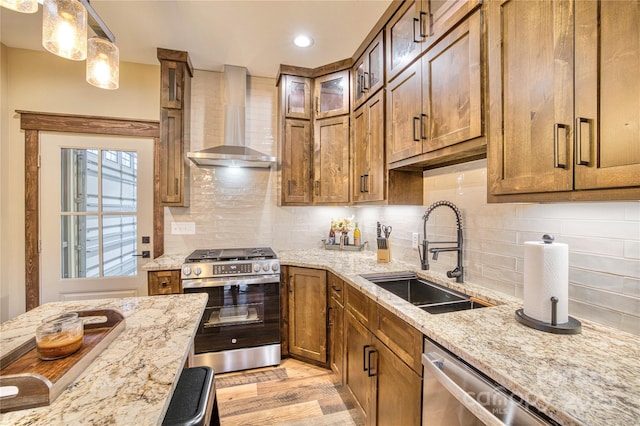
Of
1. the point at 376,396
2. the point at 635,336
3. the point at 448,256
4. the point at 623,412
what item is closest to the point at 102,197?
the point at 376,396

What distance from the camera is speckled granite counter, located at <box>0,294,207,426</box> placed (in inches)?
24.3

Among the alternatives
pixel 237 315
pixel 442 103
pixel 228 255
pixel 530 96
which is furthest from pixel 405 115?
pixel 237 315

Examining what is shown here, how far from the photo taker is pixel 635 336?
0.99 metres

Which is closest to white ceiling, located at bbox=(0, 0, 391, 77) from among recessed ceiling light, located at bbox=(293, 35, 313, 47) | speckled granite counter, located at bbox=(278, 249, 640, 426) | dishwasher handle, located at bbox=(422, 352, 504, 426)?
recessed ceiling light, located at bbox=(293, 35, 313, 47)

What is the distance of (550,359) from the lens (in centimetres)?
84

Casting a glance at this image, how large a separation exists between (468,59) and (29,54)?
3.62m

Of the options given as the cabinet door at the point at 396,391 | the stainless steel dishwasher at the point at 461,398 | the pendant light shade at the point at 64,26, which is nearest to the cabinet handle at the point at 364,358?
the cabinet door at the point at 396,391

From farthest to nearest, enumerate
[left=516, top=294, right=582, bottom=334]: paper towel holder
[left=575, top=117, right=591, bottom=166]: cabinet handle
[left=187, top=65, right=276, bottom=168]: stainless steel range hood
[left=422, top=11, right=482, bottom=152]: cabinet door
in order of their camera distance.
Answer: [left=187, top=65, right=276, bottom=168]: stainless steel range hood < [left=422, top=11, right=482, bottom=152]: cabinet door < [left=516, top=294, right=582, bottom=334]: paper towel holder < [left=575, top=117, right=591, bottom=166]: cabinet handle

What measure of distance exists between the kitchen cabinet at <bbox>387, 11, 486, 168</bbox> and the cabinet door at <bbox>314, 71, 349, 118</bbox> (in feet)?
2.69

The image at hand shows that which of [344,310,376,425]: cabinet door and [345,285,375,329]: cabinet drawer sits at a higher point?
[345,285,375,329]: cabinet drawer

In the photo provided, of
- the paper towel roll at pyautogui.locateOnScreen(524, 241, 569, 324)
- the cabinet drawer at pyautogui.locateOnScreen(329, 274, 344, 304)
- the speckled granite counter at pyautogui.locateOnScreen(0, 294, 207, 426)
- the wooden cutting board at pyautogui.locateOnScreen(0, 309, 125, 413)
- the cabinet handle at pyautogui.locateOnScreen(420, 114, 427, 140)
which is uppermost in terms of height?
the cabinet handle at pyautogui.locateOnScreen(420, 114, 427, 140)

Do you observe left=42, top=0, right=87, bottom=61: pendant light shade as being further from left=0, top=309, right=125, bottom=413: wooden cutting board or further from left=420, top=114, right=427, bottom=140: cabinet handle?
left=420, top=114, right=427, bottom=140: cabinet handle

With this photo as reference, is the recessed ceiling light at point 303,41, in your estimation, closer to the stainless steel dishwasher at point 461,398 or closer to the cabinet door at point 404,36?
the cabinet door at point 404,36

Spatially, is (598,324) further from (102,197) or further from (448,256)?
(102,197)
